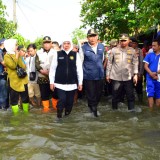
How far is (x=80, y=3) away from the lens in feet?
75.0

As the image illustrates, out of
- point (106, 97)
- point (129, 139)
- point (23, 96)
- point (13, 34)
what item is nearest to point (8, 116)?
point (23, 96)

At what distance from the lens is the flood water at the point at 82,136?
14.1 ft

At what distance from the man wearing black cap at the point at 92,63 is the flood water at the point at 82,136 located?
0.57m

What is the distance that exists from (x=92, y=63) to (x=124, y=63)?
905 mm

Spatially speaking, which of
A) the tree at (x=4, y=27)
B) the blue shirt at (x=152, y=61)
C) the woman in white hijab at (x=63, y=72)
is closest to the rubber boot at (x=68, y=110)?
the woman in white hijab at (x=63, y=72)

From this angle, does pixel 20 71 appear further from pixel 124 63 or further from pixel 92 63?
pixel 124 63

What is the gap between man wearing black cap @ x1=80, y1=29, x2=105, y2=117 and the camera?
6.92 meters

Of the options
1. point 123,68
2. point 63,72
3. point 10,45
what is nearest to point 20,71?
point 10,45

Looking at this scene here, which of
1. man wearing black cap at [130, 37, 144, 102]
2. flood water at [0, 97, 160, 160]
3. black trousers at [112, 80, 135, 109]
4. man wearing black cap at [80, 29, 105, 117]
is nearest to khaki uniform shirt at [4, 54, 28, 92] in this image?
flood water at [0, 97, 160, 160]

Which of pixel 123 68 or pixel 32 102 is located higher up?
pixel 123 68

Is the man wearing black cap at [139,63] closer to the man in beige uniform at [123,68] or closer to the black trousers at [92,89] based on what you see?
the man in beige uniform at [123,68]

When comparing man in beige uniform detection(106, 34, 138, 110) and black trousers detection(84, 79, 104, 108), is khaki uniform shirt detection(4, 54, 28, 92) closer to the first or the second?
black trousers detection(84, 79, 104, 108)

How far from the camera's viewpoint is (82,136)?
5.24m

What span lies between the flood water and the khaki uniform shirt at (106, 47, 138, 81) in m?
0.88
